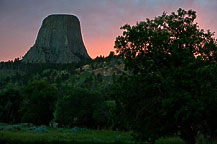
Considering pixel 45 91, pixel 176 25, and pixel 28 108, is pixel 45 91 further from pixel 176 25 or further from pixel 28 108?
pixel 176 25

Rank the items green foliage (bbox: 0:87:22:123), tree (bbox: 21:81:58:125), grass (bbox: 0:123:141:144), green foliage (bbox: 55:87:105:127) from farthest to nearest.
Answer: green foliage (bbox: 0:87:22:123) → tree (bbox: 21:81:58:125) → green foliage (bbox: 55:87:105:127) → grass (bbox: 0:123:141:144)

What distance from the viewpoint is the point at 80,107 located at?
67.6 meters

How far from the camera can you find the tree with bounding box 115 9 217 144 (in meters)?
18.7

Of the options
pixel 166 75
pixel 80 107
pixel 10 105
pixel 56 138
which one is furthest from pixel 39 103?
pixel 166 75

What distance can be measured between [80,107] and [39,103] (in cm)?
1516

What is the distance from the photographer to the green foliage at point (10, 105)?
3147 inches

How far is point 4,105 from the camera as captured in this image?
80.0 m

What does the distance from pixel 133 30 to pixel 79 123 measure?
5135cm

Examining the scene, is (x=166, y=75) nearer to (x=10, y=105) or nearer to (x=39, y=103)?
(x=39, y=103)

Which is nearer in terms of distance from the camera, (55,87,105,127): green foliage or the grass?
the grass

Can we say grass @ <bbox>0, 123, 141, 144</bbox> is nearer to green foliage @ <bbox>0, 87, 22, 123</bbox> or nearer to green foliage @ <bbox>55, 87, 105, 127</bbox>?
green foliage @ <bbox>55, 87, 105, 127</bbox>

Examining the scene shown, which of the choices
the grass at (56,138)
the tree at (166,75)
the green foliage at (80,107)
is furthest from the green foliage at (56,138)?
the green foliage at (80,107)

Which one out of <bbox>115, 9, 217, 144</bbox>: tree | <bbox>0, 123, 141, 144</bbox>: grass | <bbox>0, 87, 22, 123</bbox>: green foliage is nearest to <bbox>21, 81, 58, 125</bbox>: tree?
<bbox>0, 87, 22, 123</bbox>: green foliage

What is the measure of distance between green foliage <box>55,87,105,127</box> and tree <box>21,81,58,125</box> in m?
8.50
